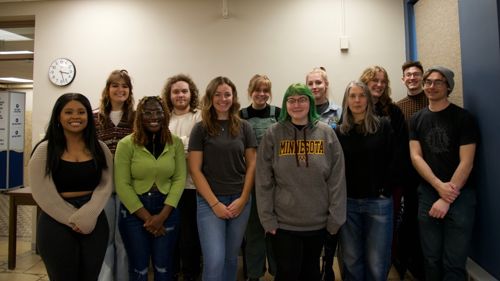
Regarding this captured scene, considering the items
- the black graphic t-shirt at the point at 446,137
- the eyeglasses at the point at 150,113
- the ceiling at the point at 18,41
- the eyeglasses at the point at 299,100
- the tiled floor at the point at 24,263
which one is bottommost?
the tiled floor at the point at 24,263

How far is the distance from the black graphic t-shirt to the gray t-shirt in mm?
1195

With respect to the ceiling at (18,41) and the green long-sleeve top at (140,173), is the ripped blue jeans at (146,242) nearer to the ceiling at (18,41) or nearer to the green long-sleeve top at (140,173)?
the green long-sleeve top at (140,173)

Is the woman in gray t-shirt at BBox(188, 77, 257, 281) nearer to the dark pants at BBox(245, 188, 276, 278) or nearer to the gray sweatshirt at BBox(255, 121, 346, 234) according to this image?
the gray sweatshirt at BBox(255, 121, 346, 234)

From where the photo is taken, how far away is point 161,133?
211 centimetres

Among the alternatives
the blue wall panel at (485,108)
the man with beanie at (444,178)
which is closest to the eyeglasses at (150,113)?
the man with beanie at (444,178)

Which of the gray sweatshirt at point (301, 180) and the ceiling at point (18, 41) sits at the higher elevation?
the ceiling at point (18, 41)

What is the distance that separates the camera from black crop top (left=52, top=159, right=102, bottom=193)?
181cm

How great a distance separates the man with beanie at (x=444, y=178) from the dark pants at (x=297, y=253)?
780 millimetres

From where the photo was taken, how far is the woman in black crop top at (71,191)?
5.78ft

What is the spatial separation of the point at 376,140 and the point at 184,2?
280 centimetres

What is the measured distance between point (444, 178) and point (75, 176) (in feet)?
7.13

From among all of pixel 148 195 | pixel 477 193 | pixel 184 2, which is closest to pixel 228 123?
pixel 148 195

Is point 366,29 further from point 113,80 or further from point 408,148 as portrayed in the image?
point 113,80

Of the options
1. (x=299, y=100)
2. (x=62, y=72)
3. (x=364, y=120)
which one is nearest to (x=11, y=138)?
(x=62, y=72)
